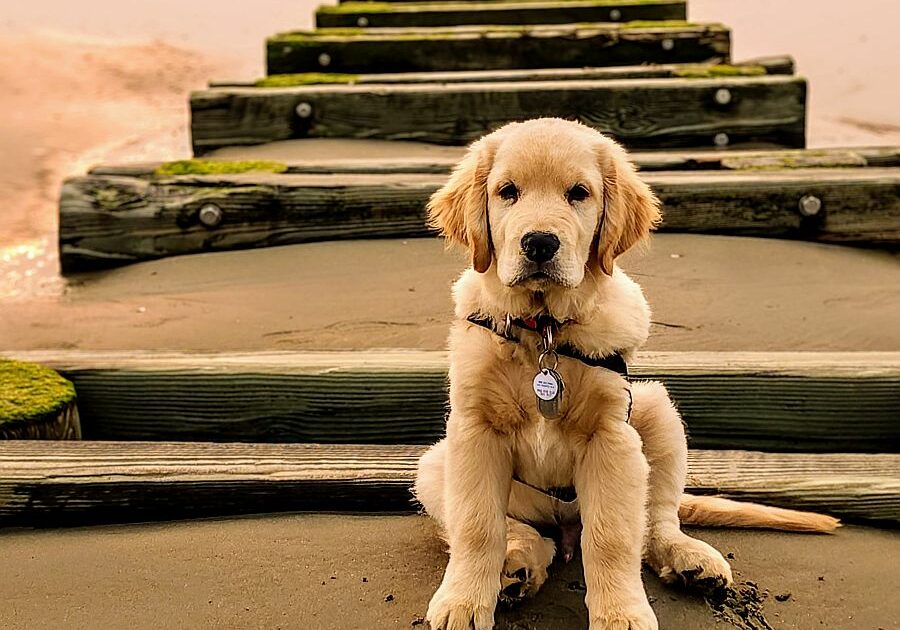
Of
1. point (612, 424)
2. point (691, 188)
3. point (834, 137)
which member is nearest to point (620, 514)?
point (612, 424)

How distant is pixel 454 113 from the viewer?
6.78 metres

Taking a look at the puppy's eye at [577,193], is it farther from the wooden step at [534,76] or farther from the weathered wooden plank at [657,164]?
the wooden step at [534,76]

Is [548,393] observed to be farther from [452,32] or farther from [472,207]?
[452,32]

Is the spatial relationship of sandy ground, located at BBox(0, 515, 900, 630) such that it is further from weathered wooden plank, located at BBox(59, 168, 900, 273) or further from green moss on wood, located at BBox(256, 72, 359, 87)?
green moss on wood, located at BBox(256, 72, 359, 87)

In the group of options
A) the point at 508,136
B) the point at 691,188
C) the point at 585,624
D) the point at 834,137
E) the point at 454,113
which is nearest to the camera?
the point at 585,624

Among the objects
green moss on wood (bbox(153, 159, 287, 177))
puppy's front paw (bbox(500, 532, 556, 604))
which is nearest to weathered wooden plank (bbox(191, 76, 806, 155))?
green moss on wood (bbox(153, 159, 287, 177))

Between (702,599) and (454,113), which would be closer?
(702,599)

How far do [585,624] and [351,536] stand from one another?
28.5 inches

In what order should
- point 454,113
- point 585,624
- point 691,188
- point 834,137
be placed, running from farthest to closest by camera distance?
point 834,137
point 454,113
point 691,188
point 585,624

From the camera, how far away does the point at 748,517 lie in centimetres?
283

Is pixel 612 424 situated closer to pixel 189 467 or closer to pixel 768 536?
pixel 768 536

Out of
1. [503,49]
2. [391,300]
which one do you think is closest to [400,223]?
[391,300]

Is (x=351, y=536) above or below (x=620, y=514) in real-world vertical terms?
below

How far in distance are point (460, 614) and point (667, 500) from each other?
0.70m
